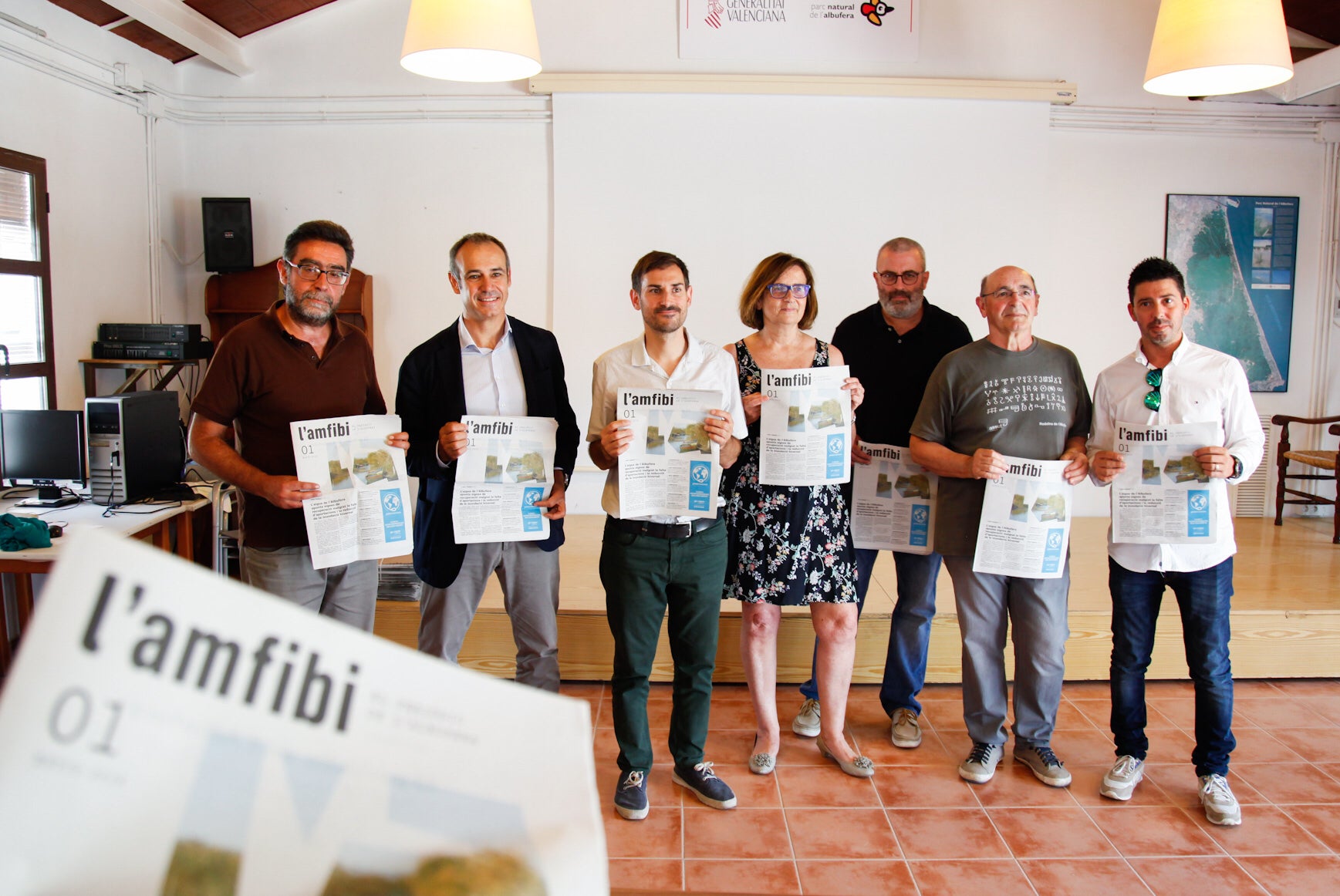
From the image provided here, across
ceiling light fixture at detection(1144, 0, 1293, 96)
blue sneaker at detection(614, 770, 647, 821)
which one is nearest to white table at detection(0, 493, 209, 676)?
blue sneaker at detection(614, 770, 647, 821)

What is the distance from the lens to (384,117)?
19.8 feet

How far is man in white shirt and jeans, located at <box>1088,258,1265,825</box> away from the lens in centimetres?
264

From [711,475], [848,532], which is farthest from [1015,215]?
[711,475]

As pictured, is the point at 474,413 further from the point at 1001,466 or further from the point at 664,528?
the point at 1001,466

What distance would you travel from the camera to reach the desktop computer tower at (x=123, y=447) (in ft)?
12.6

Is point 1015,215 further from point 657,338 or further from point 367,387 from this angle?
point 367,387

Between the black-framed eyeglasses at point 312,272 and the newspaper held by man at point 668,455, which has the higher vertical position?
the black-framed eyeglasses at point 312,272

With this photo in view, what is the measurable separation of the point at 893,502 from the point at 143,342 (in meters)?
4.58

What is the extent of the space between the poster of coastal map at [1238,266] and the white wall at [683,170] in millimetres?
133

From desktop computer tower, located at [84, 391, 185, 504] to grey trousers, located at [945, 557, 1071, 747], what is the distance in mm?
3473

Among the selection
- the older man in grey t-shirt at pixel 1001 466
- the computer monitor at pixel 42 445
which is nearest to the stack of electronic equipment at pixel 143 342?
the computer monitor at pixel 42 445

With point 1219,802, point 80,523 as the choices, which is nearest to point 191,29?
point 80,523

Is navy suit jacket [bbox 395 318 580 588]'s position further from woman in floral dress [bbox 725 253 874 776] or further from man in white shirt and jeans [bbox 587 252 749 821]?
woman in floral dress [bbox 725 253 874 776]

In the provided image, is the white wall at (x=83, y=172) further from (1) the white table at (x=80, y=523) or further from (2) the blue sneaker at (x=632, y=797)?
(2) the blue sneaker at (x=632, y=797)
